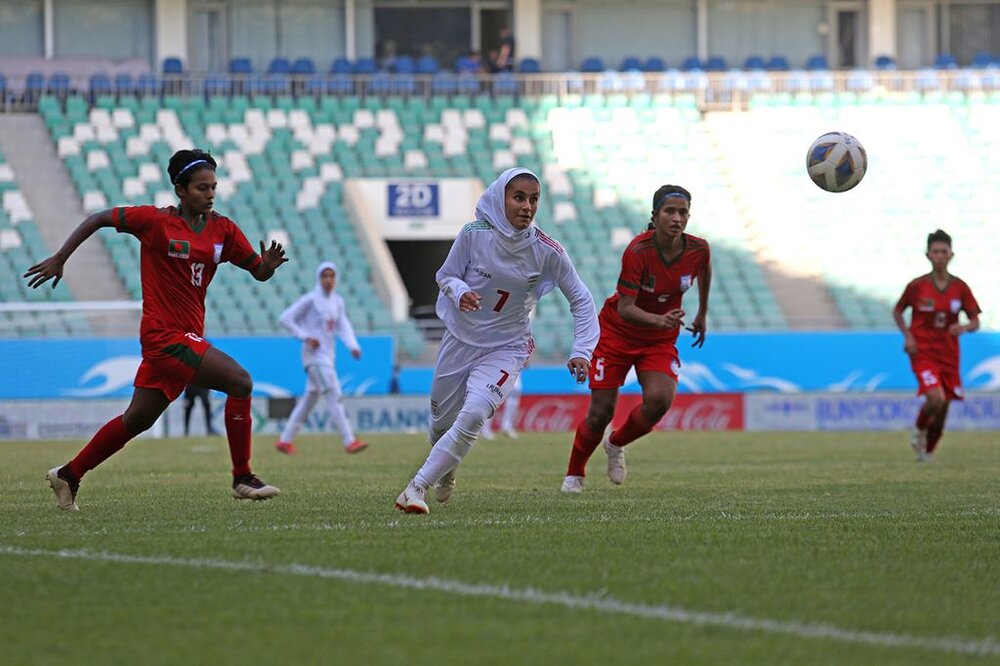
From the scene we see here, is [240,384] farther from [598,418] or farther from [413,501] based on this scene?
[598,418]

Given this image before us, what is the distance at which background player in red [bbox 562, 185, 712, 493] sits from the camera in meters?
11.9

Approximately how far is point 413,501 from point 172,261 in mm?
2092

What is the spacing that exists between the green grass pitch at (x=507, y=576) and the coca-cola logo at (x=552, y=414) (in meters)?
15.4

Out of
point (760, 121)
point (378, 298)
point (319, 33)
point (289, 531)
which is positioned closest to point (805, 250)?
point (760, 121)

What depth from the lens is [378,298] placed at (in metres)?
32.5

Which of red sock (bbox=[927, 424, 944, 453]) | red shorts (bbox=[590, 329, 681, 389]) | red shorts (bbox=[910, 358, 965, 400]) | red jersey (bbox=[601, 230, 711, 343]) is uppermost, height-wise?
red jersey (bbox=[601, 230, 711, 343])

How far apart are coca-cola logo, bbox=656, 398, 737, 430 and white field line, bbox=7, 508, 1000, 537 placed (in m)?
18.4

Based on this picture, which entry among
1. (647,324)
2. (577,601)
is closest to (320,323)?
(647,324)

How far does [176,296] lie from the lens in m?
10.2

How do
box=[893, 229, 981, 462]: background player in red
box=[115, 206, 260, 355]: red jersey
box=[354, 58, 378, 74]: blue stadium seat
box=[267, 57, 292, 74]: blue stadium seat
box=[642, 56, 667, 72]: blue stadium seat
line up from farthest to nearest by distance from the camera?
1. box=[642, 56, 667, 72]: blue stadium seat
2. box=[267, 57, 292, 74]: blue stadium seat
3. box=[354, 58, 378, 74]: blue stadium seat
4. box=[893, 229, 981, 462]: background player in red
5. box=[115, 206, 260, 355]: red jersey

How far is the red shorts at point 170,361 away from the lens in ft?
33.2

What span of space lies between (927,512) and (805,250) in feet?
83.7

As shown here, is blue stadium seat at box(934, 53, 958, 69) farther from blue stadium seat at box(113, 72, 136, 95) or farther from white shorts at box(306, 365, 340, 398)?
white shorts at box(306, 365, 340, 398)

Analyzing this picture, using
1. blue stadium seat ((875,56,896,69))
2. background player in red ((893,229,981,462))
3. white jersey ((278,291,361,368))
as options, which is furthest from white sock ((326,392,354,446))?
blue stadium seat ((875,56,896,69))
